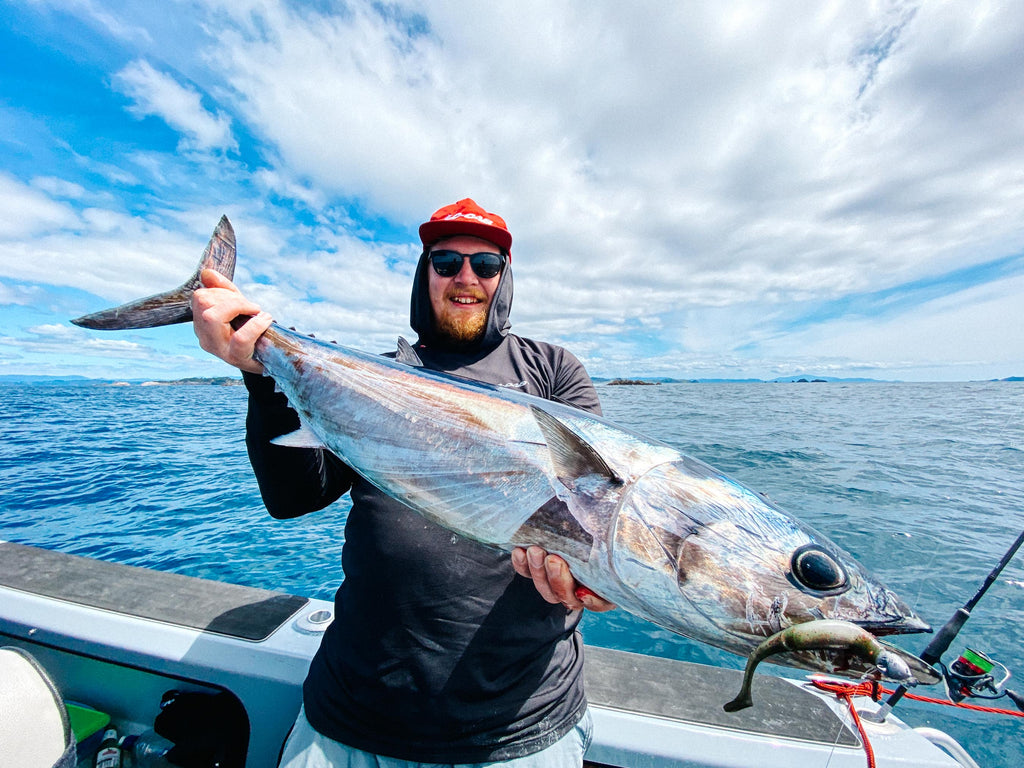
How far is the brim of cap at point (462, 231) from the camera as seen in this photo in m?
2.84

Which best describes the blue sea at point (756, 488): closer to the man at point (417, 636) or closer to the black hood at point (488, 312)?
the man at point (417, 636)

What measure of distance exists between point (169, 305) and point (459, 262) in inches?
68.5

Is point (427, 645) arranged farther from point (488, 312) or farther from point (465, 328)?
point (488, 312)

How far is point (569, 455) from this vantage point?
1.72 metres

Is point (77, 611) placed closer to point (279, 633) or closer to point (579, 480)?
point (279, 633)

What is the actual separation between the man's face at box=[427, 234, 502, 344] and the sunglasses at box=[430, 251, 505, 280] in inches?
0.9

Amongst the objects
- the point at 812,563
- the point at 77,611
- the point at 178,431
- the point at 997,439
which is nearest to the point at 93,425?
the point at 178,431

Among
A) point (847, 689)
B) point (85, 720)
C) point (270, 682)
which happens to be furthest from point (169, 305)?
point (847, 689)

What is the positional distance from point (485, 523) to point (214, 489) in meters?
11.6

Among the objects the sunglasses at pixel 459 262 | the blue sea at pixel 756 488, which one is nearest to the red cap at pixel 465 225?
the sunglasses at pixel 459 262

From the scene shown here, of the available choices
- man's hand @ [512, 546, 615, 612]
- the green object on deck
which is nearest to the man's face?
man's hand @ [512, 546, 615, 612]

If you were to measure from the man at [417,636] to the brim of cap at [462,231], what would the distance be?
1.20m

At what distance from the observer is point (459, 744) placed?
1.68 metres

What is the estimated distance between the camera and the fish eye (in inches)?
54.7
